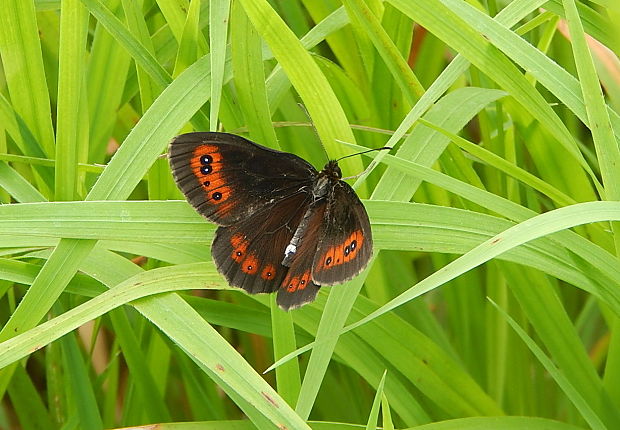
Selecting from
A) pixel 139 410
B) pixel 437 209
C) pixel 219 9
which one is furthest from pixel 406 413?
pixel 219 9

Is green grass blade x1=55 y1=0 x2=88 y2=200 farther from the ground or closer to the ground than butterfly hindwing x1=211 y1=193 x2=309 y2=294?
farther from the ground

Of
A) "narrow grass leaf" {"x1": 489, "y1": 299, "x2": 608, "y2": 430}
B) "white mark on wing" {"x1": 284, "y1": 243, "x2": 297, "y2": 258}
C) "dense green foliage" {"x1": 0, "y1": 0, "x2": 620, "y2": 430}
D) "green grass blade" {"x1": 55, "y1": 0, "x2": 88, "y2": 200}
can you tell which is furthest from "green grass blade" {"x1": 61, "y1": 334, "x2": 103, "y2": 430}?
"narrow grass leaf" {"x1": 489, "y1": 299, "x2": 608, "y2": 430}

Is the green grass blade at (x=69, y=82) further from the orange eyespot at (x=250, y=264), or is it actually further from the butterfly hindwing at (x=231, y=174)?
the orange eyespot at (x=250, y=264)

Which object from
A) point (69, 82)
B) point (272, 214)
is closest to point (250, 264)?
point (272, 214)

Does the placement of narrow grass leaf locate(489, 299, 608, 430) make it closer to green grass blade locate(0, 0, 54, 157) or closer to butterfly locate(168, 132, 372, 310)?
butterfly locate(168, 132, 372, 310)

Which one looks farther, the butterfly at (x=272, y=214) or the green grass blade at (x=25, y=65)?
the green grass blade at (x=25, y=65)

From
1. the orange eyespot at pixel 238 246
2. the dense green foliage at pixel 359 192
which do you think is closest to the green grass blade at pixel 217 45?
the dense green foliage at pixel 359 192
